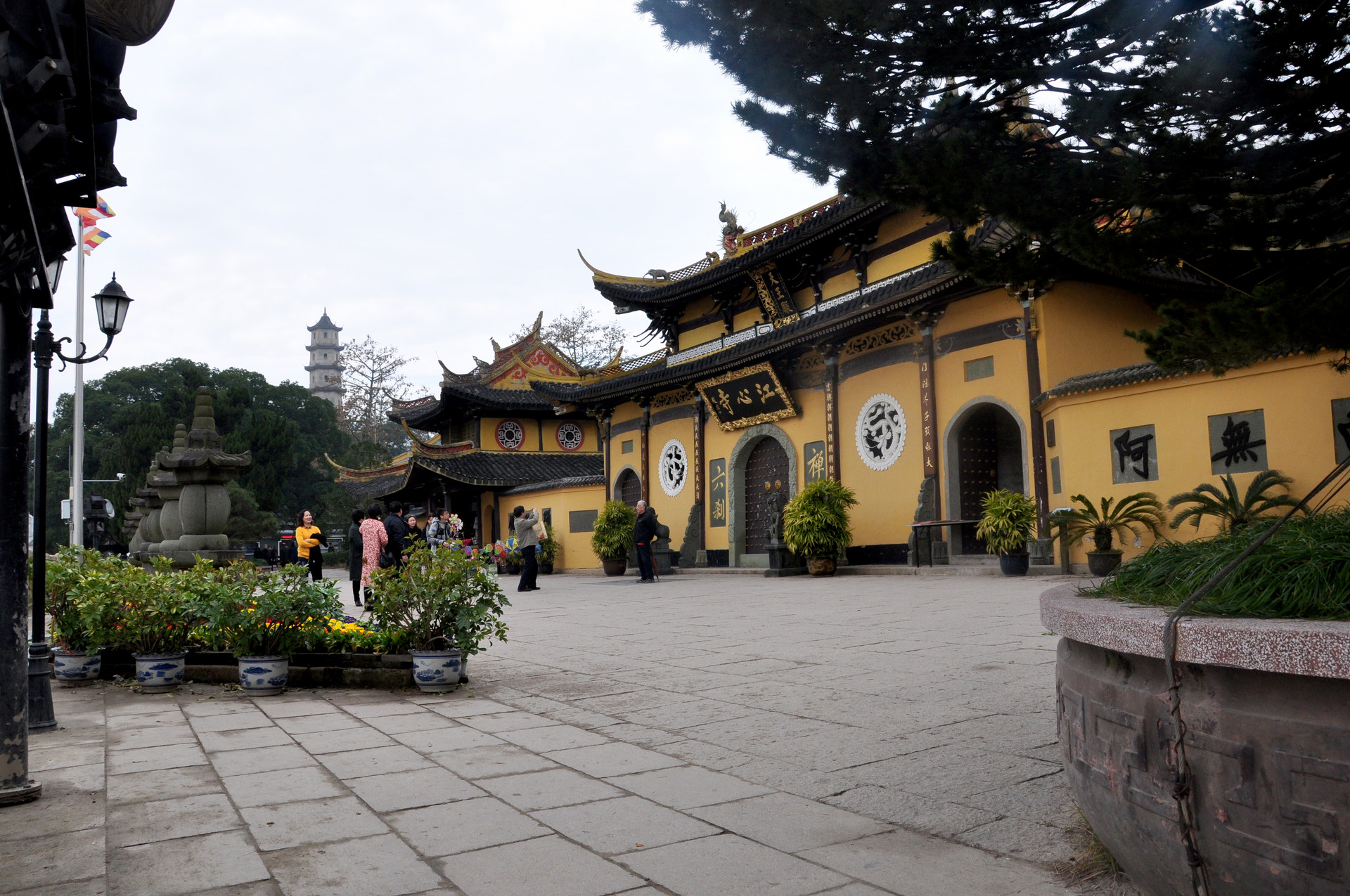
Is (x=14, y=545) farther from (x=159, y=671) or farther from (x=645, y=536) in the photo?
(x=645, y=536)

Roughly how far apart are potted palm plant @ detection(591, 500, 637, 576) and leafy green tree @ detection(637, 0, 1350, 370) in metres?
16.9

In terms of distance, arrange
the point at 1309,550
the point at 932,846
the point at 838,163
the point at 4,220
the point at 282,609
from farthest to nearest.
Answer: the point at 282,609
the point at 838,163
the point at 4,220
the point at 932,846
the point at 1309,550

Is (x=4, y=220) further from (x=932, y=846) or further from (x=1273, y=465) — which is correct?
(x=1273, y=465)

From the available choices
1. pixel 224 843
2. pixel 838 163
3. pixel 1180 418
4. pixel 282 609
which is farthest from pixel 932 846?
pixel 1180 418

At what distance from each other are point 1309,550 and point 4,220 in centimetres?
398

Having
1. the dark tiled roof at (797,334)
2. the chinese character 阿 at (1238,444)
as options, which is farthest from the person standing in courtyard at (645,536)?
the chinese character 阿 at (1238,444)

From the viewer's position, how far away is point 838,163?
3861 mm

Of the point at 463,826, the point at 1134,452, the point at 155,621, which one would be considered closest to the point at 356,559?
the point at 155,621

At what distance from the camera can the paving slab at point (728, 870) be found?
8.26 feet

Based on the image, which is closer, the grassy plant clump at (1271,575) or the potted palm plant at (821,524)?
the grassy plant clump at (1271,575)

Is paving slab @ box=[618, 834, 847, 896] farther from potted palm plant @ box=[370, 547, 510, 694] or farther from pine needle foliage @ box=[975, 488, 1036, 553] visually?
pine needle foliage @ box=[975, 488, 1036, 553]

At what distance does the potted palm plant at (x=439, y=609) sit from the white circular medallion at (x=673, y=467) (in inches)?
597

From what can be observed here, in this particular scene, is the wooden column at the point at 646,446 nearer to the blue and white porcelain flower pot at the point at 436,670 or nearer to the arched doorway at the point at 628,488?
the arched doorway at the point at 628,488

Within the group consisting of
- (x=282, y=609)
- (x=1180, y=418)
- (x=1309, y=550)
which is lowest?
(x=282, y=609)
